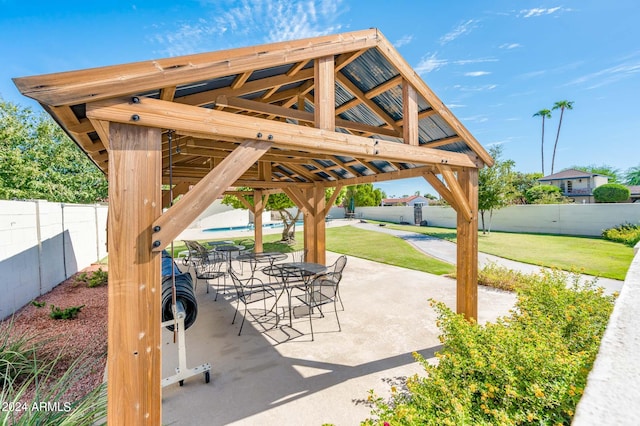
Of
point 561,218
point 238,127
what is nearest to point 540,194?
point 561,218

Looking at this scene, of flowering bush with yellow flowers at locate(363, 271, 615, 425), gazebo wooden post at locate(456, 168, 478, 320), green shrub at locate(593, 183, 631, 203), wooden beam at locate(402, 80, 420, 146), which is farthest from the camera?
green shrub at locate(593, 183, 631, 203)

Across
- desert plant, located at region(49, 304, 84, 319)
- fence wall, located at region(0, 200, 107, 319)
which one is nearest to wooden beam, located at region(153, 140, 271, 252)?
desert plant, located at region(49, 304, 84, 319)

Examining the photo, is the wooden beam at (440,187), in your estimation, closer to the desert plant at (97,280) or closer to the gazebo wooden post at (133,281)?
the gazebo wooden post at (133,281)

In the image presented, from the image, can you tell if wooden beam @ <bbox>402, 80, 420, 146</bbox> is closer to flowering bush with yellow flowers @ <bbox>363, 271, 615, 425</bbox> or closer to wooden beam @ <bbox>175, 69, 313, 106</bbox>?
wooden beam @ <bbox>175, 69, 313, 106</bbox>

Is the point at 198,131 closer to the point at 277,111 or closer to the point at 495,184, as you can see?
the point at 277,111

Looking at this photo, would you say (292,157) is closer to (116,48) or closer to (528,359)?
(528,359)

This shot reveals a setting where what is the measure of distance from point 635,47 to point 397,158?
33965mm

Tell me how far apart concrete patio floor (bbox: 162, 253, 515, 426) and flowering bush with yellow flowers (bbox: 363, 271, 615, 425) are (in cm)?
62

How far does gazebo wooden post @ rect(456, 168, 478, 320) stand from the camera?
185 inches

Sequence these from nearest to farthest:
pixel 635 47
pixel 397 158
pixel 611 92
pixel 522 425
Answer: pixel 522 425
pixel 397 158
pixel 635 47
pixel 611 92

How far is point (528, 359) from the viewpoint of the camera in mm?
2387

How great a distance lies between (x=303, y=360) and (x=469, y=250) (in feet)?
10.4

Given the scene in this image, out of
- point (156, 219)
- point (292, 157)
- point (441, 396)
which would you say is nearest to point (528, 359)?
point (441, 396)

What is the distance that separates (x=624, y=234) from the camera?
1470 cm
